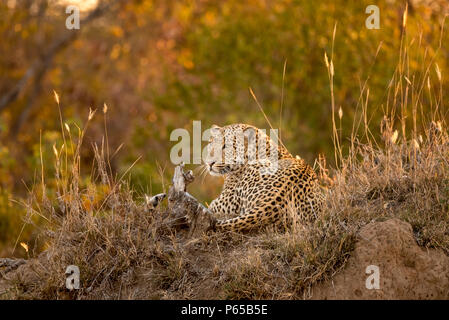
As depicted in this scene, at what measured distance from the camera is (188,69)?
914 inches

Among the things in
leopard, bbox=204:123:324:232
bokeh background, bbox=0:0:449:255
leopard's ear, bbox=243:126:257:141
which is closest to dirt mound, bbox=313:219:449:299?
leopard, bbox=204:123:324:232

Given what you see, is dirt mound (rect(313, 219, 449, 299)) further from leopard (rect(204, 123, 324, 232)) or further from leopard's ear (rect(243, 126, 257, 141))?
leopard's ear (rect(243, 126, 257, 141))

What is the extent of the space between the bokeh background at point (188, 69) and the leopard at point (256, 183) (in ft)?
10.2

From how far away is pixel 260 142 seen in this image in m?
8.15

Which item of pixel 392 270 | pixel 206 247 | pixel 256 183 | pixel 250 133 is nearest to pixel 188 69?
pixel 250 133

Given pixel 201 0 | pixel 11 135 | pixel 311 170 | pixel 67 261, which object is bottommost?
pixel 67 261

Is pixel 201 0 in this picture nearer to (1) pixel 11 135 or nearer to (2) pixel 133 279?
(1) pixel 11 135

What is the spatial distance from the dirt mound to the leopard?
0.73 metres

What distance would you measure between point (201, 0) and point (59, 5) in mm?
7129

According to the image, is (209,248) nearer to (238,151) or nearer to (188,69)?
(238,151)

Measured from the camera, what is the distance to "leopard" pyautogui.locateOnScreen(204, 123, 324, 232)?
6707mm
